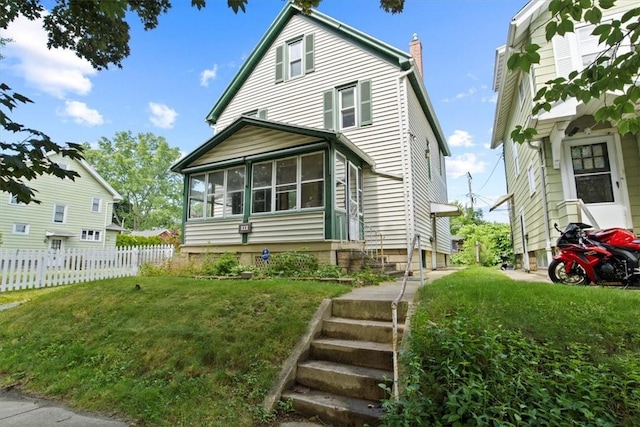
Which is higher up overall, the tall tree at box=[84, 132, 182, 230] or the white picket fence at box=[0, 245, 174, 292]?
the tall tree at box=[84, 132, 182, 230]

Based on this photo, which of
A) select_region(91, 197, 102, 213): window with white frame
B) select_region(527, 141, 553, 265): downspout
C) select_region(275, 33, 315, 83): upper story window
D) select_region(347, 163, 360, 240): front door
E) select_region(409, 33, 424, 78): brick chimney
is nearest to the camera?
select_region(527, 141, 553, 265): downspout

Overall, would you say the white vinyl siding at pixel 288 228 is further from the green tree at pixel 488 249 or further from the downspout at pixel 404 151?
the green tree at pixel 488 249

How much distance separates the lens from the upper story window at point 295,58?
12.6 meters

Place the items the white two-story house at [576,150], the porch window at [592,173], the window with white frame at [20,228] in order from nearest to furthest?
the white two-story house at [576,150]
the porch window at [592,173]
the window with white frame at [20,228]

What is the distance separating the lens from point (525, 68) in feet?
8.09

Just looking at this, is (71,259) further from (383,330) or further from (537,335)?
(537,335)

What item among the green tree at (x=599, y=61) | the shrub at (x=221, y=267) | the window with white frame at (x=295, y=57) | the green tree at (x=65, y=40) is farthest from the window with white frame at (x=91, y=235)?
the green tree at (x=599, y=61)

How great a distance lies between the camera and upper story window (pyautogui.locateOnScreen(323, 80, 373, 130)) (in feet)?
36.8

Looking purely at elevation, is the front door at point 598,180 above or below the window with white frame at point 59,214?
below

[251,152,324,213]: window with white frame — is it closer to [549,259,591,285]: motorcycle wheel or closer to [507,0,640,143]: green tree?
[549,259,591,285]: motorcycle wheel

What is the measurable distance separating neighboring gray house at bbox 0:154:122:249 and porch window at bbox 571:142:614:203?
82.0 ft

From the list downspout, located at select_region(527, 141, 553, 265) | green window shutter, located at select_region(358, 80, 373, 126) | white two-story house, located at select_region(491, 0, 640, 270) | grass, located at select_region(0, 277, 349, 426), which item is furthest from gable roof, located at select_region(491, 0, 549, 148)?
grass, located at select_region(0, 277, 349, 426)

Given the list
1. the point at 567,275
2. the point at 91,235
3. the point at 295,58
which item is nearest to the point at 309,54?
the point at 295,58

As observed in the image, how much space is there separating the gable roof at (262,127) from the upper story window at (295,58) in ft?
13.6
